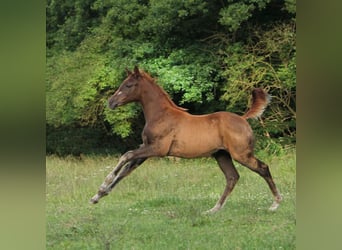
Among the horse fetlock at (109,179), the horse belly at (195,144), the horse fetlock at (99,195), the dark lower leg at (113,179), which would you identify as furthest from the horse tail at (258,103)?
the horse fetlock at (99,195)

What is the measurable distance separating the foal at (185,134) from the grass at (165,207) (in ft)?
0.19

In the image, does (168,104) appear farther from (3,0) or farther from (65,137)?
(3,0)

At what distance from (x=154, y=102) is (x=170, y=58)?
15.6 inches

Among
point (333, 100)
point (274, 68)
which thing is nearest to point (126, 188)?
point (274, 68)

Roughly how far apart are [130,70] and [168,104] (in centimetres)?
42

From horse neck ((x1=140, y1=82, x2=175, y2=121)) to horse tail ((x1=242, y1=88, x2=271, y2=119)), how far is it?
0.65 meters

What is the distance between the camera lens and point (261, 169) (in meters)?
4.12

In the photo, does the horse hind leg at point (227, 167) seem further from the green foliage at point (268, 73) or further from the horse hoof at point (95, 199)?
the horse hoof at point (95, 199)

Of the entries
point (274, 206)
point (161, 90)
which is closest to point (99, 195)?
point (161, 90)

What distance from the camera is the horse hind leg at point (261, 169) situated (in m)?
4.12

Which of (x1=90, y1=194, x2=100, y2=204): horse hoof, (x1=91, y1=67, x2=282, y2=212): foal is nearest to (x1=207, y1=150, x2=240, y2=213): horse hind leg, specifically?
(x1=91, y1=67, x2=282, y2=212): foal

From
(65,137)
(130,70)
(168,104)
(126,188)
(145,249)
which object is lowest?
(145,249)

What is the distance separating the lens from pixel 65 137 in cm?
411

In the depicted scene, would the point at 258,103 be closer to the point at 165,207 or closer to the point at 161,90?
the point at 161,90
